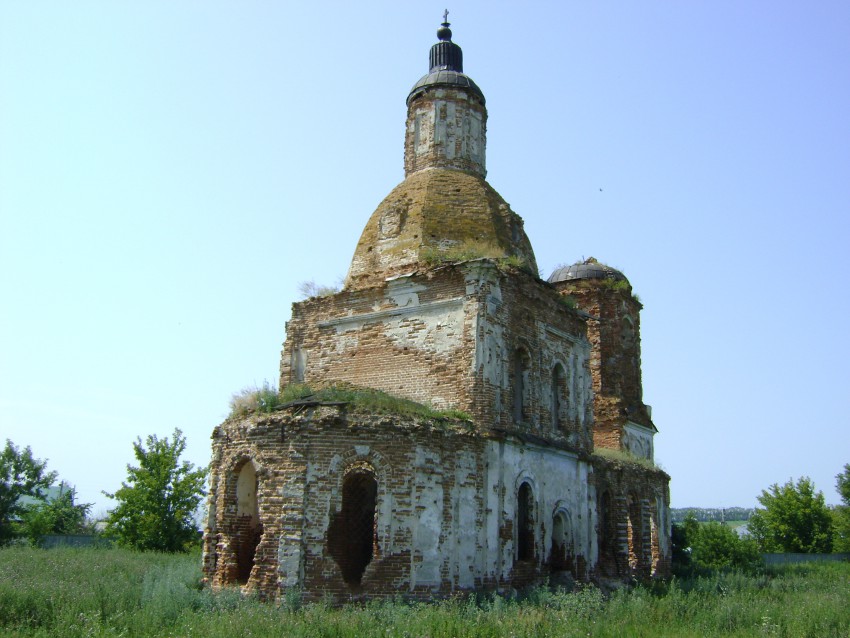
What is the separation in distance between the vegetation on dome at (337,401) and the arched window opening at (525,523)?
2.22 meters

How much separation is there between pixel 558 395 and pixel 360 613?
758cm

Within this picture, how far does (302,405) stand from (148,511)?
50.5 ft

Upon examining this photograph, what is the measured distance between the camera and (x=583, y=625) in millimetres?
10258

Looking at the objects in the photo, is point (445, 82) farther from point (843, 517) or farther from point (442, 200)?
point (843, 517)

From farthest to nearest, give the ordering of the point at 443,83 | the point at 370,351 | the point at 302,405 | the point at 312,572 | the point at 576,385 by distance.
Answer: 1. the point at 443,83
2. the point at 576,385
3. the point at 370,351
4. the point at 302,405
5. the point at 312,572

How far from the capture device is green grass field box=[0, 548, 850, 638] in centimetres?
957

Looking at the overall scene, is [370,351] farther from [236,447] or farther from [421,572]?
[421,572]

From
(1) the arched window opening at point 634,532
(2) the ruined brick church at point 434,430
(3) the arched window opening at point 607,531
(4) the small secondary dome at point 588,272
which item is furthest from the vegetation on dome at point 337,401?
(4) the small secondary dome at point 588,272

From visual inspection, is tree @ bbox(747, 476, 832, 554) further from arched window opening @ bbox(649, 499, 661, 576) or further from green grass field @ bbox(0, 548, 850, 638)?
green grass field @ bbox(0, 548, 850, 638)

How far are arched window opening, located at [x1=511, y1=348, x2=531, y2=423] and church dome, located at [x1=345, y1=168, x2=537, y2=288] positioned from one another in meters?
1.97

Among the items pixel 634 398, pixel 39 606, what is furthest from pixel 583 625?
pixel 634 398

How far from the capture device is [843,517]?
33344mm

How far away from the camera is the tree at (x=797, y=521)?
114 feet

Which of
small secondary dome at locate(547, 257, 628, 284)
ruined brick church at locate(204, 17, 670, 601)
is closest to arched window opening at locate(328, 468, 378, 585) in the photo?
ruined brick church at locate(204, 17, 670, 601)
